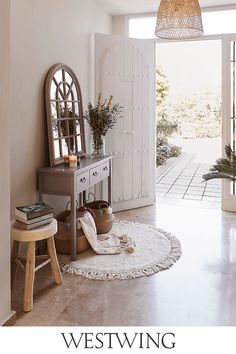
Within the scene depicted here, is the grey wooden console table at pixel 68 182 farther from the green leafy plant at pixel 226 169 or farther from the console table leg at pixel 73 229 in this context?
the green leafy plant at pixel 226 169

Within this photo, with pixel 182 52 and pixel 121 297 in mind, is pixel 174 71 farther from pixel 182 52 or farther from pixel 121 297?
pixel 121 297

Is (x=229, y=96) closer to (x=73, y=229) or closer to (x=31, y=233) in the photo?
(x=73, y=229)

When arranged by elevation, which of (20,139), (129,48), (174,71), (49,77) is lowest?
(20,139)

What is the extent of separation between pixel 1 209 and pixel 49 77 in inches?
68.7

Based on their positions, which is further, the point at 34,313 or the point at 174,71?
the point at 174,71

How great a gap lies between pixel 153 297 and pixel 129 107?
2904 millimetres

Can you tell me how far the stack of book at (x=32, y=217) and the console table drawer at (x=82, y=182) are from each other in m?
0.66

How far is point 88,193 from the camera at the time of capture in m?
4.51

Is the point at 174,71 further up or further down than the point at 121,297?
further up

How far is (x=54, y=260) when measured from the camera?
8.94 feet

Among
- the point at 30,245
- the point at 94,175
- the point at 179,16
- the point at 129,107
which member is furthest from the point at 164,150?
the point at 30,245

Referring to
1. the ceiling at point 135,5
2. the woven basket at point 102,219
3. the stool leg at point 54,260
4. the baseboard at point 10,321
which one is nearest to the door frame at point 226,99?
the ceiling at point 135,5
